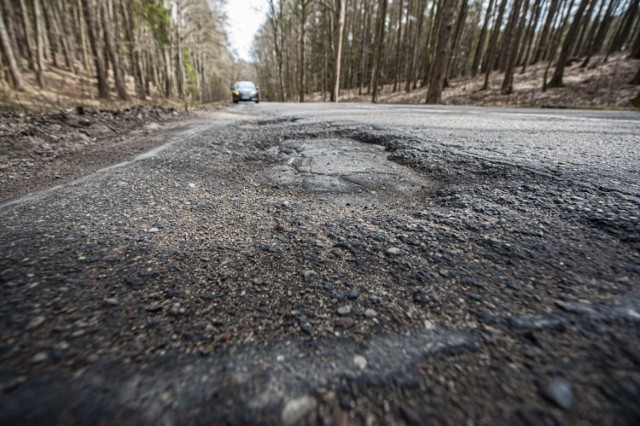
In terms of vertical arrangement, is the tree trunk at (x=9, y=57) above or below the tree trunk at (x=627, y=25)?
below

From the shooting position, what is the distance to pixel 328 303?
0.88m

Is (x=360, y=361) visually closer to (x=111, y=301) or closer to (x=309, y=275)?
(x=309, y=275)

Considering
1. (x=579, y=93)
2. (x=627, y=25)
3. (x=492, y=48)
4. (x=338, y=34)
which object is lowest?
(x=579, y=93)

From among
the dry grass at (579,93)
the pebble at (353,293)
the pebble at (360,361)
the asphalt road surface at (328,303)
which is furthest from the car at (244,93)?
the pebble at (360,361)

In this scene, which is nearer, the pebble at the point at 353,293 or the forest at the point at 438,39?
the pebble at the point at 353,293

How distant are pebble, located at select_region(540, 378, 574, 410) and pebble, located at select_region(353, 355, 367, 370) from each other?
366 millimetres

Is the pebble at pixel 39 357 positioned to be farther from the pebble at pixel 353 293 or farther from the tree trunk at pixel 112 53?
the tree trunk at pixel 112 53

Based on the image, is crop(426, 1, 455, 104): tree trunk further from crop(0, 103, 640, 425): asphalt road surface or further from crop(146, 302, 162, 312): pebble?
crop(146, 302, 162, 312): pebble

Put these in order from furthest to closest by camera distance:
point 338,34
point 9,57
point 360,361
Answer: point 338,34
point 9,57
point 360,361

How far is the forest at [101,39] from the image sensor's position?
8.20 m

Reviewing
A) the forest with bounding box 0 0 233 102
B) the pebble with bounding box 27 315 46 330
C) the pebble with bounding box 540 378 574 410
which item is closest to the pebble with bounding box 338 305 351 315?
the pebble with bounding box 540 378 574 410

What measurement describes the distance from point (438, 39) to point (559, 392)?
46.6 ft

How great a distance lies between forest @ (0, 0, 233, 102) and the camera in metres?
8.20

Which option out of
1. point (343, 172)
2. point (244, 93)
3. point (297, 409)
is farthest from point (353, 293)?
point (244, 93)
